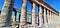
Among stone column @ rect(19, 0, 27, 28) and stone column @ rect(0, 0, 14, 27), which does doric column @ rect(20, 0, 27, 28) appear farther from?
stone column @ rect(0, 0, 14, 27)

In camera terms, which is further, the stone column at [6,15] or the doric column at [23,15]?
the doric column at [23,15]

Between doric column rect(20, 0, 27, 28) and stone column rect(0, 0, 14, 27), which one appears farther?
doric column rect(20, 0, 27, 28)

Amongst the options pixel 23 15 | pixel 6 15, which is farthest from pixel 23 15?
pixel 6 15

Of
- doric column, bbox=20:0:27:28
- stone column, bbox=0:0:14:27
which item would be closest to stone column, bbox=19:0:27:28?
doric column, bbox=20:0:27:28

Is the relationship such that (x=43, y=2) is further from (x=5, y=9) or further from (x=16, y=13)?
(x=5, y=9)

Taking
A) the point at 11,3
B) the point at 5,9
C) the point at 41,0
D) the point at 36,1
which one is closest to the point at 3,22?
the point at 5,9

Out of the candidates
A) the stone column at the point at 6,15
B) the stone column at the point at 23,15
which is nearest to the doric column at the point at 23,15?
the stone column at the point at 23,15

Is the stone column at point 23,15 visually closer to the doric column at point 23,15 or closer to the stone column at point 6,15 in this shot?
the doric column at point 23,15

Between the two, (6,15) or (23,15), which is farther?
(23,15)

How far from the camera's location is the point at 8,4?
12.5 m

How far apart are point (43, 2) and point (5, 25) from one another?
16.1 metres

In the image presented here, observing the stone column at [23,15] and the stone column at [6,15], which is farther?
the stone column at [23,15]

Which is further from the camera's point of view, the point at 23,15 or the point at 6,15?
the point at 23,15

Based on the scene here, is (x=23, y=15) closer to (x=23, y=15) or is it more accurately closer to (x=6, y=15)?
(x=23, y=15)
